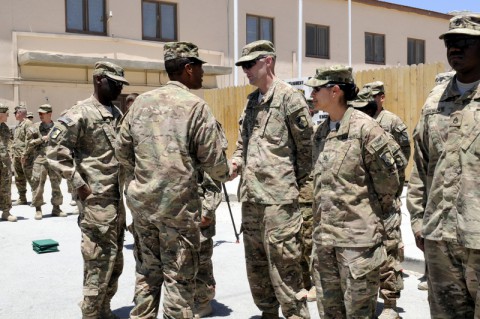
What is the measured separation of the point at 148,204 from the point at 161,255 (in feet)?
1.17

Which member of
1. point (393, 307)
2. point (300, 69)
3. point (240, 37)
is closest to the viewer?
point (393, 307)

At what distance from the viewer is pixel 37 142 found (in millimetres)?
10750

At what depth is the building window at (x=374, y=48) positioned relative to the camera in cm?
2323

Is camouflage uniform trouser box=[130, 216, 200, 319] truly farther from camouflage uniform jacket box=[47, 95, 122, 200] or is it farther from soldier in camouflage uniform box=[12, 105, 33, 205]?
soldier in camouflage uniform box=[12, 105, 33, 205]

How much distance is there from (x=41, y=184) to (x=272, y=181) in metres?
7.43

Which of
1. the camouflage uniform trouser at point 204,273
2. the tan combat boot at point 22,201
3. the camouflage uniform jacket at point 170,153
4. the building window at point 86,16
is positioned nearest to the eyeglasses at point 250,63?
the camouflage uniform jacket at point 170,153

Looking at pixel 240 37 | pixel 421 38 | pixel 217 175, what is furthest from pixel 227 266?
pixel 421 38

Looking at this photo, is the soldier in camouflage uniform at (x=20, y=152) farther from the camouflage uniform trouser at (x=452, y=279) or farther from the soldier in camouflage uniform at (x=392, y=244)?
the camouflage uniform trouser at (x=452, y=279)

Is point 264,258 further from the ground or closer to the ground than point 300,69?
closer to the ground

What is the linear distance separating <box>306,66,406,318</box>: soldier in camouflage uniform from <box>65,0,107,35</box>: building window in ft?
49.5

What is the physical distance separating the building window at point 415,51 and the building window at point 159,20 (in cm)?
1180

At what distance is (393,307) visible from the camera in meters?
4.50

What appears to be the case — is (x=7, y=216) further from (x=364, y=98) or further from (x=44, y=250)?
(x=364, y=98)

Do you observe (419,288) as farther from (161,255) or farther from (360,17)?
(360,17)
